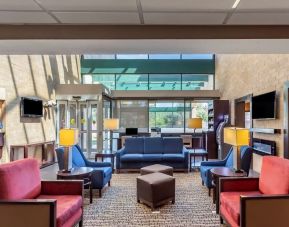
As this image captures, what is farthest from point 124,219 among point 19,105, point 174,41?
point 19,105

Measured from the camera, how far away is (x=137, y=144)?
8.13 meters

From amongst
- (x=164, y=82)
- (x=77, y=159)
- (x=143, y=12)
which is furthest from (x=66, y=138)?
(x=164, y=82)

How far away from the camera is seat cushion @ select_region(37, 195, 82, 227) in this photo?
9.98ft

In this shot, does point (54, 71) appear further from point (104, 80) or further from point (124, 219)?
point (124, 219)

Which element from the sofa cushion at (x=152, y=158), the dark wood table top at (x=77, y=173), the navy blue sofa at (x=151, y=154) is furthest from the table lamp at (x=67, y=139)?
the sofa cushion at (x=152, y=158)

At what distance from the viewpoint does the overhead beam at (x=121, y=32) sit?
3.69 meters

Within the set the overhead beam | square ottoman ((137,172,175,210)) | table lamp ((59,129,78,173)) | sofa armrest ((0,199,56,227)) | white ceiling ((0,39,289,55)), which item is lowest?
square ottoman ((137,172,175,210))

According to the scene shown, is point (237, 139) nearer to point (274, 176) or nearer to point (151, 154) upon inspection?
point (274, 176)

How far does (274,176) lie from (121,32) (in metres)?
2.64

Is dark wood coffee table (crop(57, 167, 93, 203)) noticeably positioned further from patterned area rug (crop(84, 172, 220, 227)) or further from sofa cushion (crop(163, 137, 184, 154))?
sofa cushion (crop(163, 137, 184, 154))

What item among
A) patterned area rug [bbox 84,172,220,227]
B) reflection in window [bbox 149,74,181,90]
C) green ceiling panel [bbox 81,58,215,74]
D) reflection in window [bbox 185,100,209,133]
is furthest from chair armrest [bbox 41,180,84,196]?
green ceiling panel [bbox 81,58,215,74]

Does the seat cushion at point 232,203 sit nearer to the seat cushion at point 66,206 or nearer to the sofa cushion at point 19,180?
the seat cushion at point 66,206

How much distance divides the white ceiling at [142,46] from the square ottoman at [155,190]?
6.96ft

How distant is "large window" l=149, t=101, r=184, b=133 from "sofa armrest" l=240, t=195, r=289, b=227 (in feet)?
33.0
